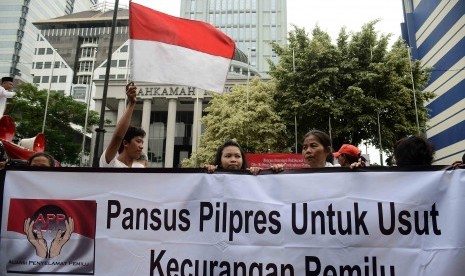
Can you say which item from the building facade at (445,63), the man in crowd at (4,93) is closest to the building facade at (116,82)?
the building facade at (445,63)

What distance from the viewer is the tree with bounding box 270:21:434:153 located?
18969 mm

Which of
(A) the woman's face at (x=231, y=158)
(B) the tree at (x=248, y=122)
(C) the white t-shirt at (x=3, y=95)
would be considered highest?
(B) the tree at (x=248, y=122)

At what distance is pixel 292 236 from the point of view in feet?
9.74

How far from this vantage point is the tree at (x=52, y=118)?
26.8 metres

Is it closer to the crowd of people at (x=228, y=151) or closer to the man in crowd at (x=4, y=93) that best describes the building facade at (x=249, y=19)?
the man in crowd at (x=4, y=93)

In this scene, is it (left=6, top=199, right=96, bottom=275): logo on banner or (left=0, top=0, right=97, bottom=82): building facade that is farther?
(left=0, top=0, right=97, bottom=82): building facade

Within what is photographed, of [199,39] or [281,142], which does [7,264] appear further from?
[281,142]

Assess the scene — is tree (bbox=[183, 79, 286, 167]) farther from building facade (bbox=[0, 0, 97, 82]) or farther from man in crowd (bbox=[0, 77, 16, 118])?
building facade (bbox=[0, 0, 97, 82])

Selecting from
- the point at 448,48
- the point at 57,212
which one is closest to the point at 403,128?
the point at 448,48

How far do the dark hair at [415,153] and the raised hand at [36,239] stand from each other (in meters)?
2.93

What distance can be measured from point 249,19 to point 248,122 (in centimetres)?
6915

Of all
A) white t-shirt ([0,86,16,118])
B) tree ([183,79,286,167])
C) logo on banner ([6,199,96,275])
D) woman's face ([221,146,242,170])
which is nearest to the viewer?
logo on banner ([6,199,96,275])

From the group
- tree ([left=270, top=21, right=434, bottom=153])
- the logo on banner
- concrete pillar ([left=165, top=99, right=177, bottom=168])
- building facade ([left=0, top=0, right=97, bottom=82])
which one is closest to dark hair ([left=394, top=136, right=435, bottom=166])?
the logo on banner

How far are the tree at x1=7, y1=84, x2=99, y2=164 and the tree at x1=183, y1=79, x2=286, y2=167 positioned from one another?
10.9 metres
